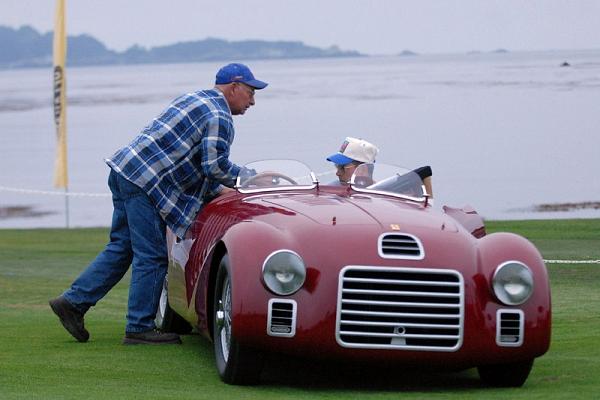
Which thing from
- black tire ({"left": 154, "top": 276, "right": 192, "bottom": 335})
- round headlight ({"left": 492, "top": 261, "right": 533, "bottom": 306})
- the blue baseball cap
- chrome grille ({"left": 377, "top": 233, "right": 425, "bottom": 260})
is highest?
the blue baseball cap

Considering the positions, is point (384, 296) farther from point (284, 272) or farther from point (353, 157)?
point (353, 157)

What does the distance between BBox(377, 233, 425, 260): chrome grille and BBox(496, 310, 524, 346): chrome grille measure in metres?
0.53

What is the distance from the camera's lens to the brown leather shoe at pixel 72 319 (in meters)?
10.6

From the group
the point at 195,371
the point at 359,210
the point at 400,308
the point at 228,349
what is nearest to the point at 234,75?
the point at 359,210

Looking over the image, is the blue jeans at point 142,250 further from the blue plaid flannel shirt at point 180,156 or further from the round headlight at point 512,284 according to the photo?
the round headlight at point 512,284

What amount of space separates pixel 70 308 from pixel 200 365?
59.9 inches

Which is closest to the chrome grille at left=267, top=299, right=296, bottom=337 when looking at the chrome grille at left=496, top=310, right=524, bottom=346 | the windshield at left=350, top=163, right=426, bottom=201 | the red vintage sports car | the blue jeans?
the red vintage sports car

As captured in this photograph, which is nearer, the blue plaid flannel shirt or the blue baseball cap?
the blue plaid flannel shirt

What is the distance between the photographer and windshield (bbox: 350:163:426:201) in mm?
9844

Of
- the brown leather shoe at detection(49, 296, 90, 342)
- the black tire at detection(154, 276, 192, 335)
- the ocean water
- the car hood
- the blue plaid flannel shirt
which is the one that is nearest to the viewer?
the car hood

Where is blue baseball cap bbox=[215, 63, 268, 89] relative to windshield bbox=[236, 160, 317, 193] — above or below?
above

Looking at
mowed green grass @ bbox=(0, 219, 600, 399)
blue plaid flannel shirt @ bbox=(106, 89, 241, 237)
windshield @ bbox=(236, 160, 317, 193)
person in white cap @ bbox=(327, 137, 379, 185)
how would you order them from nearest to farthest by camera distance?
1. mowed green grass @ bbox=(0, 219, 600, 399)
2. windshield @ bbox=(236, 160, 317, 193)
3. blue plaid flannel shirt @ bbox=(106, 89, 241, 237)
4. person in white cap @ bbox=(327, 137, 379, 185)

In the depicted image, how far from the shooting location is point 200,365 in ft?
31.3

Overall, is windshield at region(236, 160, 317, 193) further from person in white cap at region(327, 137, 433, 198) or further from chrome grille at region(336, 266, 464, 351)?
chrome grille at region(336, 266, 464, 351)
